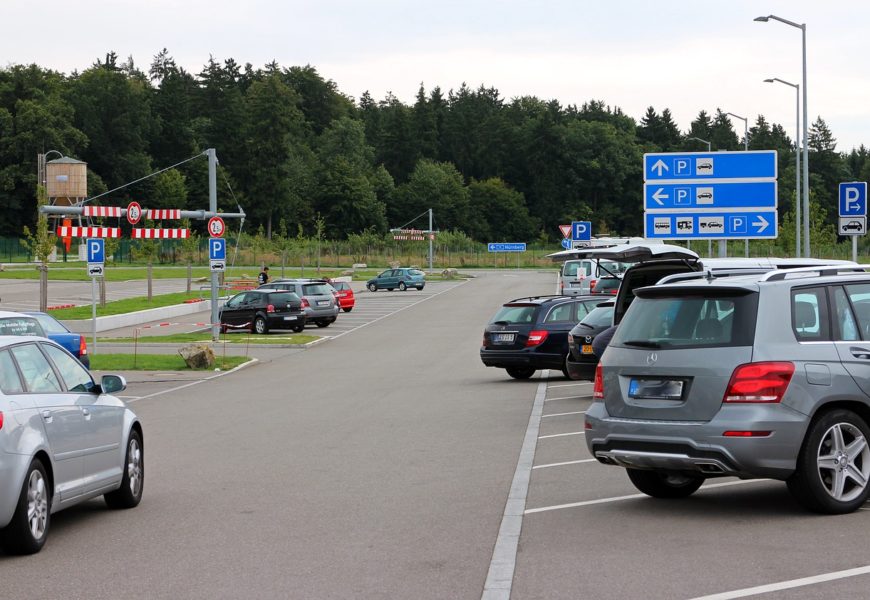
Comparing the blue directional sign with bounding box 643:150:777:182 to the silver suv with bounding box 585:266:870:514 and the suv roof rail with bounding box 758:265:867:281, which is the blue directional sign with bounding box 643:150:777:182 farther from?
the silver suv with bounding box 585:266:870:514

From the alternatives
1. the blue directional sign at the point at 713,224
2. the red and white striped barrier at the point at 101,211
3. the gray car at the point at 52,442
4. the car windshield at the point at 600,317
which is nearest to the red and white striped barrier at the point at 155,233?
the red and white striped barrier at the point at 101,211

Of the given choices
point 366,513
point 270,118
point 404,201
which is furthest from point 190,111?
point 366,513

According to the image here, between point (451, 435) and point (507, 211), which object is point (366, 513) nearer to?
point (451, 435)

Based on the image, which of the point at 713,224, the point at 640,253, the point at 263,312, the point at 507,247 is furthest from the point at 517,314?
the point at 507,247

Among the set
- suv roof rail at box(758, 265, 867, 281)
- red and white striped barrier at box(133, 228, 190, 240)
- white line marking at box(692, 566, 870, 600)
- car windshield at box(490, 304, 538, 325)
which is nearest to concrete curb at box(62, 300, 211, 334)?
red and white striped barrier at box(133, 228, 190, 240)

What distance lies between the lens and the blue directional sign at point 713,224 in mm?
32625

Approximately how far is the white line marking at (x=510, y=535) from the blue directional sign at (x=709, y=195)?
19.7 meters

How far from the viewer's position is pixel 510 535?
883 centimetres

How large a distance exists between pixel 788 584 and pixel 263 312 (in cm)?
3537

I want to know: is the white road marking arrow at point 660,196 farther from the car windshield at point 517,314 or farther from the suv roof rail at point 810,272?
the suv roof rail at point 810,272

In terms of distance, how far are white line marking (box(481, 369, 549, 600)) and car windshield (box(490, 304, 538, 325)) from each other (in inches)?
365

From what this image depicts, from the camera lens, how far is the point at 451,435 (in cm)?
1555

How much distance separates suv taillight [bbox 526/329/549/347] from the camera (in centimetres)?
2373

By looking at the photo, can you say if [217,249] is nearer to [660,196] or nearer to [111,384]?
[660,196]
